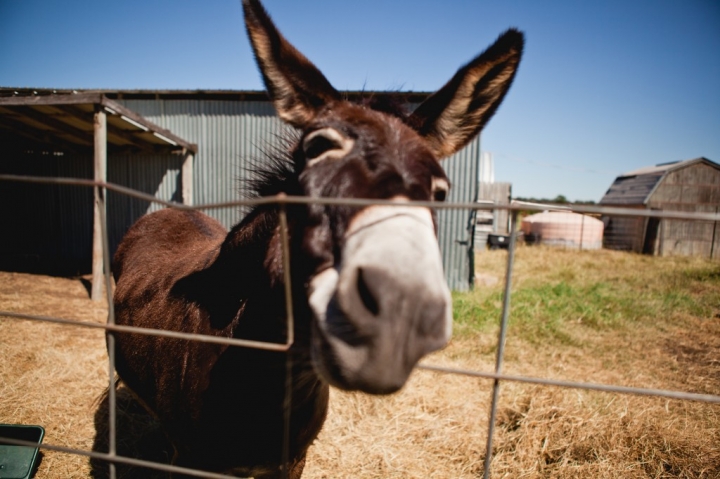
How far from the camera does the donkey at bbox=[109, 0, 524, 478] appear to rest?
1.05m

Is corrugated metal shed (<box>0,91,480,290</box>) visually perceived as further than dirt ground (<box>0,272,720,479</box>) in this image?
Yes

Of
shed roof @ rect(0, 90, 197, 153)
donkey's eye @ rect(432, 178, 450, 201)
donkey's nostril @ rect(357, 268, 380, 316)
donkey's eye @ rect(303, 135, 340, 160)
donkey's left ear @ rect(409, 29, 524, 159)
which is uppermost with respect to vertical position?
shed roof @ rect(0, 90, 197, 153)

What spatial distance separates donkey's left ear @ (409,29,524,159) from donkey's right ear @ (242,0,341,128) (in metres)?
0.53

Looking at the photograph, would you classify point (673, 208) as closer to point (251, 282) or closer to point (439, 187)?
point (439, 187)

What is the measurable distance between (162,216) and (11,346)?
3.09 m

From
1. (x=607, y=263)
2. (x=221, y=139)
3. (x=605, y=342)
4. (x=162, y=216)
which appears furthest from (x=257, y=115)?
(x=607, y=263)

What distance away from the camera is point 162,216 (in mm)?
4137

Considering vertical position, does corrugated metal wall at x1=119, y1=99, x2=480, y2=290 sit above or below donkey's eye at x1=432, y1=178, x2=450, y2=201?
above

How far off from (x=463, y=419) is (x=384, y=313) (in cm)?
326

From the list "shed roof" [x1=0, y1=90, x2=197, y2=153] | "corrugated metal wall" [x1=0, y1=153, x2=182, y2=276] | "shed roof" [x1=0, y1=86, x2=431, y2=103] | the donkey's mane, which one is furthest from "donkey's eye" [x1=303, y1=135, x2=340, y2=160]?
"corrugated metal wall" [x1=0, y1=153, x2=182, y2=276]

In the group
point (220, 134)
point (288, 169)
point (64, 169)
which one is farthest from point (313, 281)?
point (64, 169)

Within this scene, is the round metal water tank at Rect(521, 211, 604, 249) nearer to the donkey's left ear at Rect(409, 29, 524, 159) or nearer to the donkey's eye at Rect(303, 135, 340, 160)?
the donkey's left ear at Rect(409, 29, 524, 159)

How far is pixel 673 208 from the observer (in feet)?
66.0

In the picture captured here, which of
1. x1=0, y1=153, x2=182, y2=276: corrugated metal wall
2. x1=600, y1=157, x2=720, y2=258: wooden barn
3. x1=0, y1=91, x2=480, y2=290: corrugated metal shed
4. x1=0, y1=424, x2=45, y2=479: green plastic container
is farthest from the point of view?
x1=600, y1=157, x2=720, y2=258: wooden barn
